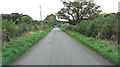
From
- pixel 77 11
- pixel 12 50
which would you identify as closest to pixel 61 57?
pixel 12 50

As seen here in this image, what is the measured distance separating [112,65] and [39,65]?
9.97ft

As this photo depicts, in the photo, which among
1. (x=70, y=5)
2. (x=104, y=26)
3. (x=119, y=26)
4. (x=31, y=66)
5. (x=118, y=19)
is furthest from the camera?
(x=70, y=5)

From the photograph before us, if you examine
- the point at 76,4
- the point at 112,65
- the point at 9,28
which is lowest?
the point at 112,65

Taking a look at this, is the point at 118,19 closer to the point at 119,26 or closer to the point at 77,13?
the point at 119,26

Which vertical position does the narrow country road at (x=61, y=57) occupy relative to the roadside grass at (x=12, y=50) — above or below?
below

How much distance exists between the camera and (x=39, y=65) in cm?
437

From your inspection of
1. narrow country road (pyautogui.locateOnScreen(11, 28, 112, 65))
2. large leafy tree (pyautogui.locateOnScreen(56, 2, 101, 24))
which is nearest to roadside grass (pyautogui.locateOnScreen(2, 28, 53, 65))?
narrow country road (pyautogui.locateOnScreen(11, 28, 112, 65))

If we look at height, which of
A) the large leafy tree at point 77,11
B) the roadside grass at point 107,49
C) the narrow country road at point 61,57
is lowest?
the narrow country road at point 61,57

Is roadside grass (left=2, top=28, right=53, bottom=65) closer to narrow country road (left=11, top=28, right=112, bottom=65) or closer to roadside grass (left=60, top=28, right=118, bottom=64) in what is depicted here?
narrow country road (left=11, top=28, right=112, bottom=65)

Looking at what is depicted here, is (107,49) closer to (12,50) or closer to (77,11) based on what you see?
(12,50)

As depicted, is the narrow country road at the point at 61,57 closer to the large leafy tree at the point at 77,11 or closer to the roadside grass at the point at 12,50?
the roadside grass at the point at 12,50

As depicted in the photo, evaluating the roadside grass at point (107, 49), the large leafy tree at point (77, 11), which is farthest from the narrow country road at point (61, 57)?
the large leafy tree at point (77, 11)

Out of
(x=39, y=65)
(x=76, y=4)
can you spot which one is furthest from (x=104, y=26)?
(x=76, y=4)

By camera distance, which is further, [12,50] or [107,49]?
[107,49]
